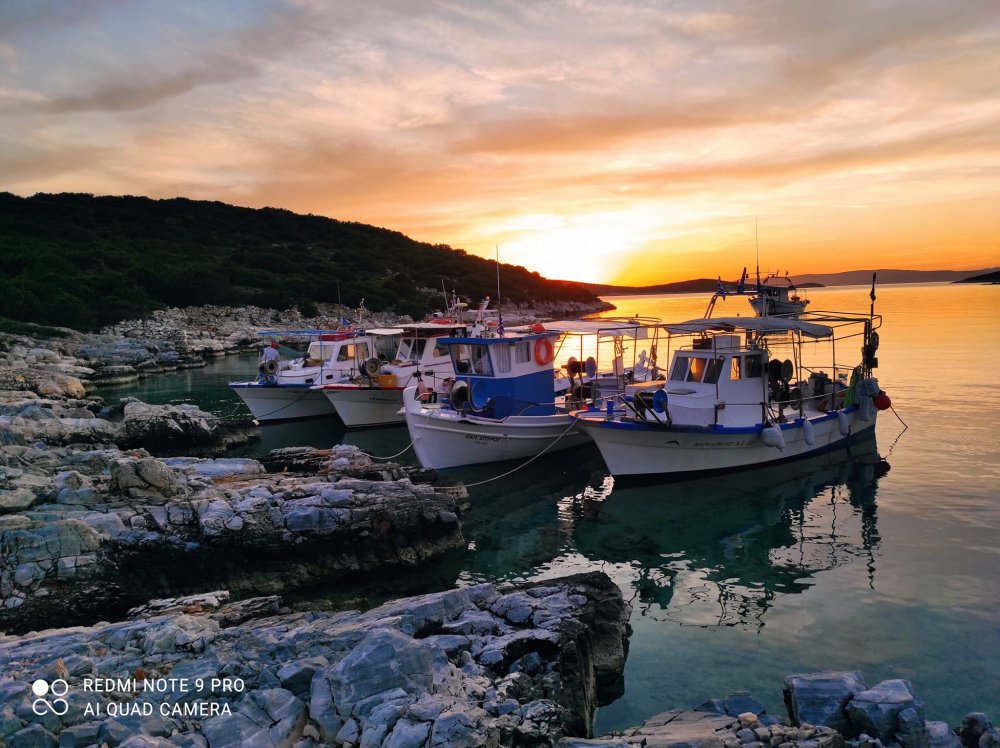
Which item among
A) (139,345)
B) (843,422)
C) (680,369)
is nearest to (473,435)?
(680,369)

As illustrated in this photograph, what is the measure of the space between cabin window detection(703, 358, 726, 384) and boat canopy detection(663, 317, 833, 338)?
1.06m

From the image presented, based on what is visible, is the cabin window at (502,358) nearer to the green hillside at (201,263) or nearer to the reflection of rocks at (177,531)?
the reflection of rocks at (177,531)

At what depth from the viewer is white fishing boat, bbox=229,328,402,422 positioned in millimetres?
25641

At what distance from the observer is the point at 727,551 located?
510 inches

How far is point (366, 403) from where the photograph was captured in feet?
78.5

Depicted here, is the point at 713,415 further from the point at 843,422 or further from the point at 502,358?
the point at 502,358

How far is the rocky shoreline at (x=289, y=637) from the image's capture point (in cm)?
589

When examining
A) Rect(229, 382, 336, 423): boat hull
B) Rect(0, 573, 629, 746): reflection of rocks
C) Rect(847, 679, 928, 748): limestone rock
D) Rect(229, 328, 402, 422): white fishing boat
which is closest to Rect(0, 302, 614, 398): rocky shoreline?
Rect(229, 328, 402, 422): white fishing boat

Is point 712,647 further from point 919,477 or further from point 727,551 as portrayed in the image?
point 919,477

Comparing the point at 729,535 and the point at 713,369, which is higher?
the point at 713,369

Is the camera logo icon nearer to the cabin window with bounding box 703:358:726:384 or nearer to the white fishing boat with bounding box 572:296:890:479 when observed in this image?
the white fishing boat with bounding box 572:296:890:479

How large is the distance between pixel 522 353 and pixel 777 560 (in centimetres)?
938

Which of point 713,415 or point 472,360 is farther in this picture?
point 472,360

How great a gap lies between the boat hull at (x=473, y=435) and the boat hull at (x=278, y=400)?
29.0ft
